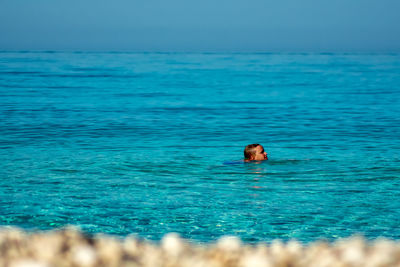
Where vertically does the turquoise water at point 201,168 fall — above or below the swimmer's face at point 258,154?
below

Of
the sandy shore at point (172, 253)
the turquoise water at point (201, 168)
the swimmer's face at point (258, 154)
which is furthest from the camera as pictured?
the swimmer's face at point (258, 154)

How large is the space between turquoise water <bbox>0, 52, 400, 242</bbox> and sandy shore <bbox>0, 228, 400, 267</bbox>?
16.3 ft

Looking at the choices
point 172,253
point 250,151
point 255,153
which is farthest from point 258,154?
point 172,253

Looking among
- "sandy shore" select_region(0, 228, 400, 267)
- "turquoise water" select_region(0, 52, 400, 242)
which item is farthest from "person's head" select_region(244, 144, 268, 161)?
"sandy shore" select_region(0, 228, 400, 267)

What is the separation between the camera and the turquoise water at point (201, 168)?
831 centimetres

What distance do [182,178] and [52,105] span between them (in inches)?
552

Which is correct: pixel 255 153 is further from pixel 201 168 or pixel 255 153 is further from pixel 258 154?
pixel 201 168

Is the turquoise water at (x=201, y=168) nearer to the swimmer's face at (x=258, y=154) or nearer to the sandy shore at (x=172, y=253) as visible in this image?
the swimmer's face at (x=258, y=154)

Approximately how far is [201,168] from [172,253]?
9486mm

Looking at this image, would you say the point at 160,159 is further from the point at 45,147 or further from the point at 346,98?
the point at 346,98

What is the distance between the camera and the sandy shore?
2.32m

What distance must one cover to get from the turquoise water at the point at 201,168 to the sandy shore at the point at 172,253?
196 inches

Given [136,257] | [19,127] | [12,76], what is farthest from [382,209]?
[12,76]

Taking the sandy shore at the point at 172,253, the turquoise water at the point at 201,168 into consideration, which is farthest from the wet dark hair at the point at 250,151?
the sandy shore at the point at 172,253
